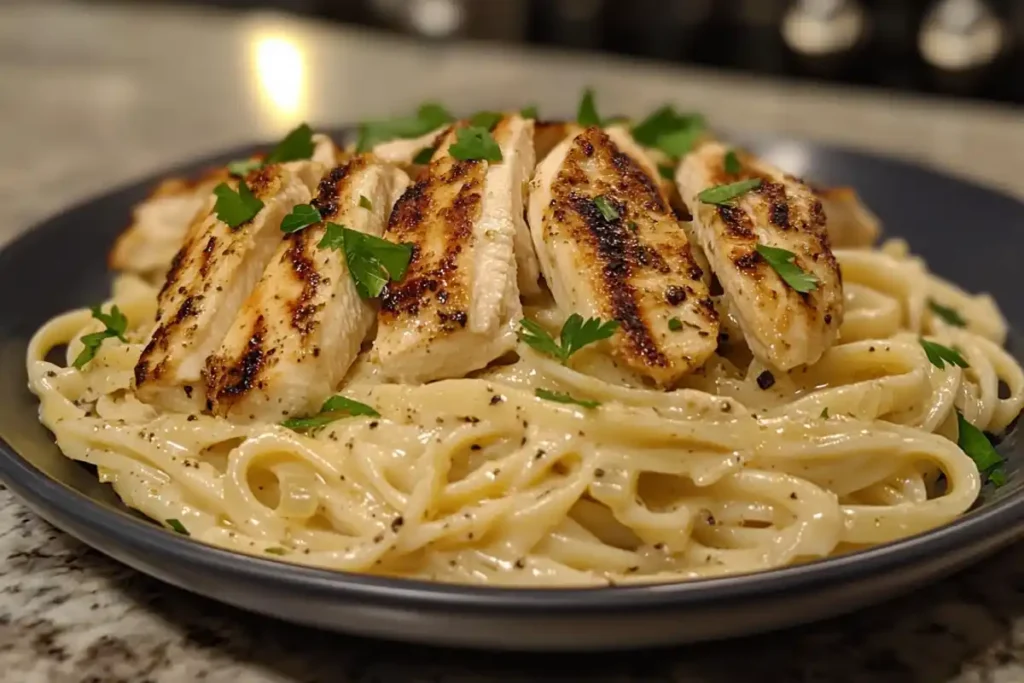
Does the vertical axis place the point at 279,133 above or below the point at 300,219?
below

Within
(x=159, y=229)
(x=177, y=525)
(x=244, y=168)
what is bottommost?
(x=177, y=525)

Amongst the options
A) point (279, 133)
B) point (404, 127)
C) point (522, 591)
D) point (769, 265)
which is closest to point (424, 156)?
point (404, 127)

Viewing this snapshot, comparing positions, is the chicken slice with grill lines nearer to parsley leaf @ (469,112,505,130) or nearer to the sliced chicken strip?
parsley leaf @ (469,112,505,130)

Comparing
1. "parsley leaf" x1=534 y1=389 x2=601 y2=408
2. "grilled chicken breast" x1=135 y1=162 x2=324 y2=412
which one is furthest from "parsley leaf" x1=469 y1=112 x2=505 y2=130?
"parsley leaf" x1=534 y1=389 x2=601 y2=408

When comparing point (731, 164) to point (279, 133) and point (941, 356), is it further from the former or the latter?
point (279, 133)

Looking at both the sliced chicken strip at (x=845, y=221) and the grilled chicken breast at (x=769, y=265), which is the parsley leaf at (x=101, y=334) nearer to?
the grilled chicken breast at (x=769, y=265)

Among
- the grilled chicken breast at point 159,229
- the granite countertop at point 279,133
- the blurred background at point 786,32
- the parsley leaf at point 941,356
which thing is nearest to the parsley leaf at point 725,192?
the parsley leaf at point 941,356
